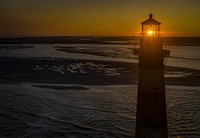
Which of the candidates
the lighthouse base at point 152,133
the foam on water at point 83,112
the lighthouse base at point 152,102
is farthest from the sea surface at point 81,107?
the lighthouse base at point 152,102

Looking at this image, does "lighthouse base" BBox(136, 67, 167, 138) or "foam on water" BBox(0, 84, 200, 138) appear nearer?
"lighthouse base" BBox(136, 67, 167, 138)

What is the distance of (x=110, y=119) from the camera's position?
13.2 metres

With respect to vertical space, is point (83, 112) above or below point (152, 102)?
below

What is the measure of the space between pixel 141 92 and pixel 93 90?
12.0m

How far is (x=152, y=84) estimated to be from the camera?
7.30 meters

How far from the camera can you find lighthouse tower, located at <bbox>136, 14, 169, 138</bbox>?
7312 mm

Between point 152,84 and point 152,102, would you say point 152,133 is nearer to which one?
point 152,102

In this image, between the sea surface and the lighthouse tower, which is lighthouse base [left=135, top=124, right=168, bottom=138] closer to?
the lighthouse tower

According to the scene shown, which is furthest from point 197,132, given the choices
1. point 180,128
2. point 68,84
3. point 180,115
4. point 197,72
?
point 197,72

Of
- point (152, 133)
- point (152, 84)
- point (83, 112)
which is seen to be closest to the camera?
point (152, 84)

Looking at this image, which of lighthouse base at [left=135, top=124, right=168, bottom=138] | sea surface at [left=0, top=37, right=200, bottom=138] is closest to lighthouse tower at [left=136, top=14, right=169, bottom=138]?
lighthouse base at [left=135, top=124, right=168, bottom=138]

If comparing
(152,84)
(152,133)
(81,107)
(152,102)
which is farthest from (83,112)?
(152,84)

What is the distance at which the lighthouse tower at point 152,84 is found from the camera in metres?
7.31

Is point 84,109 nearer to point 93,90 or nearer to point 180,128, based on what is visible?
point 93,90
